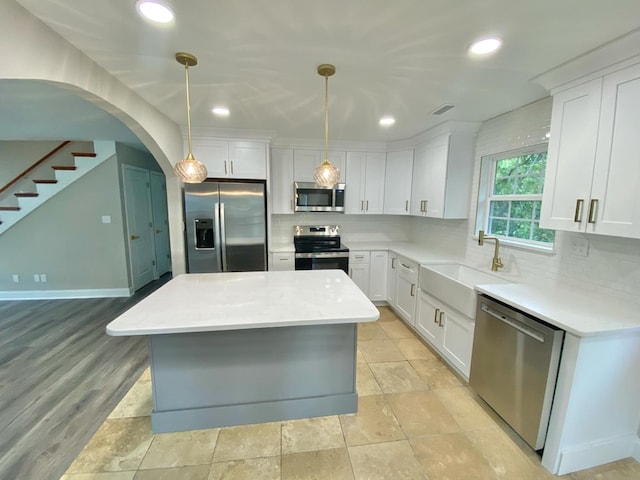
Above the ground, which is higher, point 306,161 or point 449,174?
point 306,161

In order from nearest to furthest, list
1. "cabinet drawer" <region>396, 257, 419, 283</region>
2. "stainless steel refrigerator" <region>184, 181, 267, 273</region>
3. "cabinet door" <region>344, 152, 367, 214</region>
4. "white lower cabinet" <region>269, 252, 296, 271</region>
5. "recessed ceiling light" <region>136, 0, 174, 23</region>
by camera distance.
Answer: "recessed ceiling light" <region>136, 0, 174, 23</region> → "cabinet drawer" <region>396, 257, 419, 283</region> → "stainless steel refrigerator" <region>184, 181, 267, 273</region> → "white lower cabinet" <region>269, 252, 296, 271</region> → "cabinet door" <region>344, 152, 367, 214</region>

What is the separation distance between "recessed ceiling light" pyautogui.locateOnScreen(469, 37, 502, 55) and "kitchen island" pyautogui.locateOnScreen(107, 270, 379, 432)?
1.60 meters

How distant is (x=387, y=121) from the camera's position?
2.93 meters

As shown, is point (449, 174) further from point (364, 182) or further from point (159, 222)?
point (159, 222)

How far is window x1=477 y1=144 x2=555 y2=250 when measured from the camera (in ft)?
7.73

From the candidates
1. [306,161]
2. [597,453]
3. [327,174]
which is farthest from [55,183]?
[597,453]

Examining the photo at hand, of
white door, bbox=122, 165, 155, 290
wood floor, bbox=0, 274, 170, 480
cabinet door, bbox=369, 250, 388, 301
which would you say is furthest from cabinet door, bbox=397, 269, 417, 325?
white door, bbox=122, 165, 155, 290

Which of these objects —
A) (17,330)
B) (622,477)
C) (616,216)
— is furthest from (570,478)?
(17,330)

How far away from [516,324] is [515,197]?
55.4 inches

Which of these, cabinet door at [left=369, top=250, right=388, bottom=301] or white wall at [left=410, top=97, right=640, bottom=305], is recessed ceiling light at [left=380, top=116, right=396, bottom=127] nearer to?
white wall at [left=410, top=97, right=640, bottom=305]

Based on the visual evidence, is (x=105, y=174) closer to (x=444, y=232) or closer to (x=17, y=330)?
(x=17, y=330)

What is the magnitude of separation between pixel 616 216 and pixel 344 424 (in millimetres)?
2114

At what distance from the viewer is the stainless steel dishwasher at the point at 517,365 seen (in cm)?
153

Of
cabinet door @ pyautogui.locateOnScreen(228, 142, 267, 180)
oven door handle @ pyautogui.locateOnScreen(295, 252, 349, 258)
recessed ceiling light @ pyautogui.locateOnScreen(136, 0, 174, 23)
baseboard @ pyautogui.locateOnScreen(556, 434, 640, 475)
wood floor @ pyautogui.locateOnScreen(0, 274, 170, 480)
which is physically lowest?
wood floor @ pyautogui.locateOnScreen(0, 274, 170, 480)
